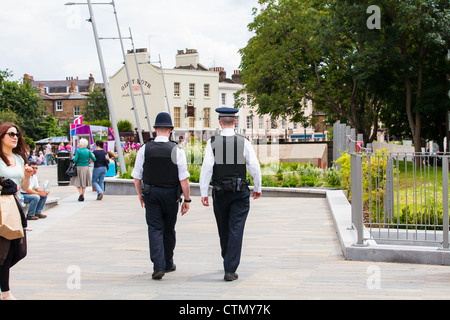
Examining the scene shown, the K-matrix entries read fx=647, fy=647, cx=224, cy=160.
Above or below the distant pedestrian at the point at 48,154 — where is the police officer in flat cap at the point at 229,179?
above

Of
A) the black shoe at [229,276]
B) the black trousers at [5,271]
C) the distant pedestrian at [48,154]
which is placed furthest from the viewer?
the distant pedestrian at [48,154]

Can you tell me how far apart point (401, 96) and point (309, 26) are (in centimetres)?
810

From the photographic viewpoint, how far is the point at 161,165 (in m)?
7.15

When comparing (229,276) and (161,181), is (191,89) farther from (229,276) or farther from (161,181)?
(229,276)

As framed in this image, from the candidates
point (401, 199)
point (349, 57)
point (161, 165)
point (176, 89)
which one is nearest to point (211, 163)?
point (161, 165)

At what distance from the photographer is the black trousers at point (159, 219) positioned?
700cm

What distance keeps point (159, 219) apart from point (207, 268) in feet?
3.21

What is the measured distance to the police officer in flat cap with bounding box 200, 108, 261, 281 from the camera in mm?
6965

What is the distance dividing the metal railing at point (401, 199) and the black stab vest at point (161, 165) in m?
2.41

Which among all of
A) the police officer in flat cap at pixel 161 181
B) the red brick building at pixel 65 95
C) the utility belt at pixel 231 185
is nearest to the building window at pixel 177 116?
the red brick building at pixel 65 95

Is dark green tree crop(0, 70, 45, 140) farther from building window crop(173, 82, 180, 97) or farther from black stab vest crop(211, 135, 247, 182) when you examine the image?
black stab vest crop(211, 135, 247, 182)

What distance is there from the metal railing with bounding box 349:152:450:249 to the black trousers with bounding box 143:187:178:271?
7.94 ft

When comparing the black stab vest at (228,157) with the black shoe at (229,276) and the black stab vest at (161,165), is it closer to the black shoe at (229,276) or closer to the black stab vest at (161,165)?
the black stab vest at (161,165)

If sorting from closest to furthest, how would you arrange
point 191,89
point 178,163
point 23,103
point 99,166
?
point 178,163, point 99,166, point 191,89, point 23,103
